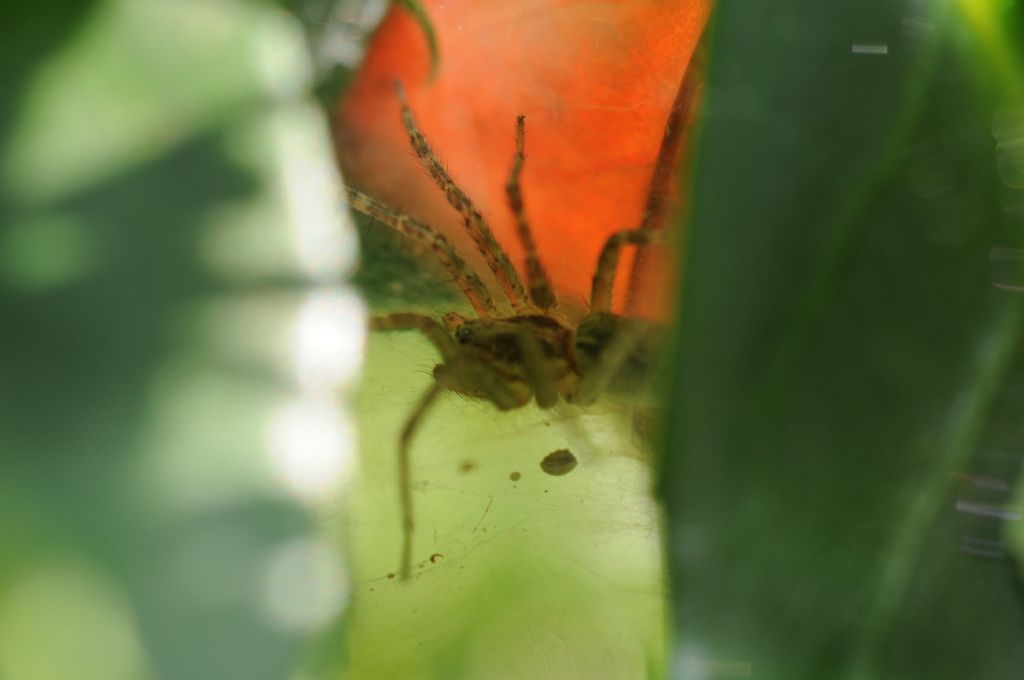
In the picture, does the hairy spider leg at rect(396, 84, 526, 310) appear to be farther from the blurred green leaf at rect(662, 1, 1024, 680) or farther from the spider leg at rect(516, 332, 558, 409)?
the blurred green leaf at rect(662, 1, 1024, 680)

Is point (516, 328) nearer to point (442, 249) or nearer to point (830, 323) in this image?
point (442, 249)

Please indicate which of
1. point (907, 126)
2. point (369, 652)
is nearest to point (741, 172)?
point (907, 126)

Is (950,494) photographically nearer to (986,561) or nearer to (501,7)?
(986,561)

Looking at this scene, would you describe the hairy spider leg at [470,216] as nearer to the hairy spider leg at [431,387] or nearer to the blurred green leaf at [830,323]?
the hairy spider leg at [431,387]

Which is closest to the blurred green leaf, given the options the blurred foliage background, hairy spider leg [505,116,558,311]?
the blurred foliage background

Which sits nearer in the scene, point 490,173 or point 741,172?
point 741,172

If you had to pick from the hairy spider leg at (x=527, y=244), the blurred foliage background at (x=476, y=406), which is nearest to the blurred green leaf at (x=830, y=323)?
the blurred foliage background at (x=476, y=406)
